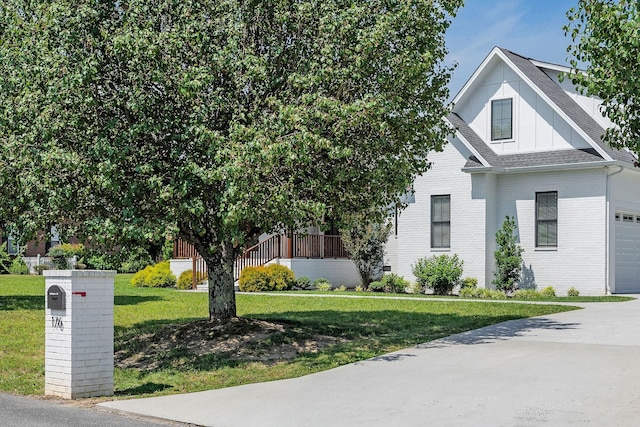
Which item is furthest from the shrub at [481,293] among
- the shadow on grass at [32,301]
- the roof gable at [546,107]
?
the shadow on grass at [32,301]

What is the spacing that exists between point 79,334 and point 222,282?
5203mm

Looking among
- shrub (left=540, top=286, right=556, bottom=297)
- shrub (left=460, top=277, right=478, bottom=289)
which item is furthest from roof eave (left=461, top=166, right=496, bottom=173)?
shrub (left=540, top=286, right=556, bottom=297)

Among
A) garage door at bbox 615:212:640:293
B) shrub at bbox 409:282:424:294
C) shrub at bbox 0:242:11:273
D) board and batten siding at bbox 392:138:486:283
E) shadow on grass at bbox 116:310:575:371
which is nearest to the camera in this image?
shadow on grass at bbox 116:310:575:371

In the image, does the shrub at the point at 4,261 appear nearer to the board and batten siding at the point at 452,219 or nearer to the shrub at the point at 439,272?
the board and batten siding at the point at 452,219

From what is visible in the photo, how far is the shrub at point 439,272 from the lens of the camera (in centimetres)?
2694

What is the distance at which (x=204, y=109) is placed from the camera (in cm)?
1320

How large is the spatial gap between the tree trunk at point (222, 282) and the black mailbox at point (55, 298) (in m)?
4.78

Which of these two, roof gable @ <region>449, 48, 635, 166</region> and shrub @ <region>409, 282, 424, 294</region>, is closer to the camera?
roof gable @ <region>449, 48, 635, 166</region>

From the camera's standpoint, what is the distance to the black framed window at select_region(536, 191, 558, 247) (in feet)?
85.3

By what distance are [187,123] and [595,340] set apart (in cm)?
769

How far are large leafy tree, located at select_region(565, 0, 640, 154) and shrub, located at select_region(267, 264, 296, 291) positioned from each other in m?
18.3

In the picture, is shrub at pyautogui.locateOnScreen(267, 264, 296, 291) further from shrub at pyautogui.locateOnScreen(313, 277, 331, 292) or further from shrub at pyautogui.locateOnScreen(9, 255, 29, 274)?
shrub at pyautogui.locateOnScreen(9, 255, 29, 274)

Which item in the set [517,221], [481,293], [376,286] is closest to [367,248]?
[376,286]

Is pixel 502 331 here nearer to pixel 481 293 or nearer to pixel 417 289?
pixel 481 293
